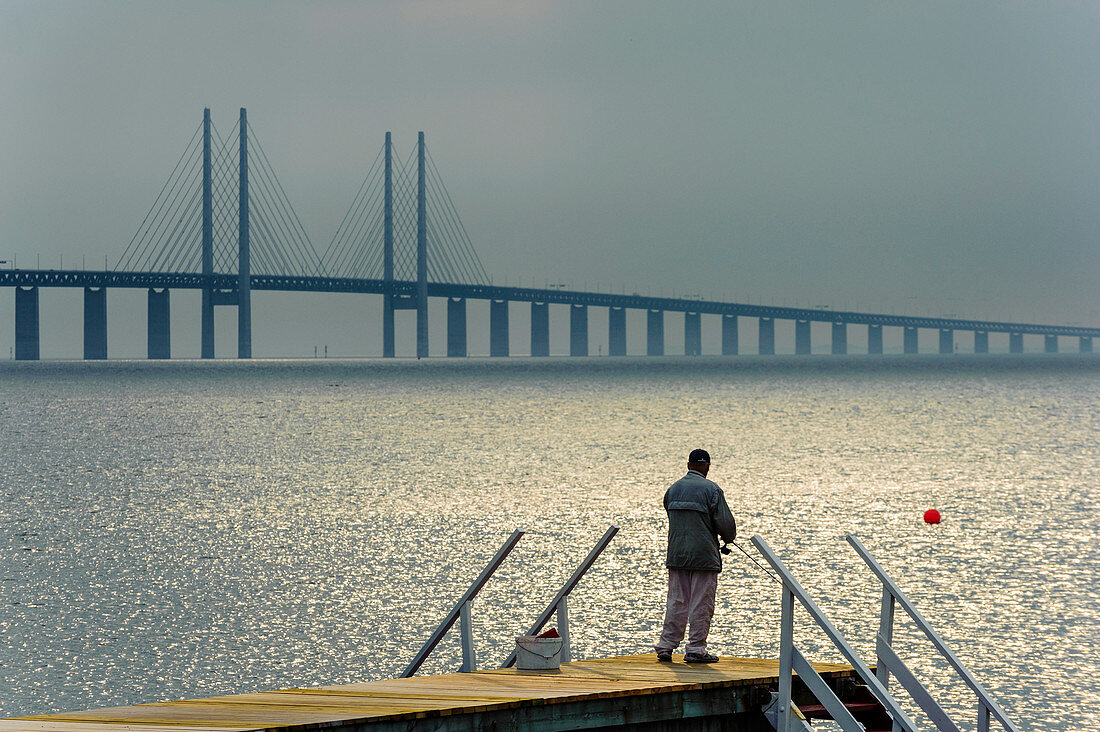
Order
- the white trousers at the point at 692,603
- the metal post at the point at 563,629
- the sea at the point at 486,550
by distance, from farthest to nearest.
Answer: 1. the sea at the point at 486,550
2. the metal post at the point at 563,629
3. the white trousers at the point at 692,603

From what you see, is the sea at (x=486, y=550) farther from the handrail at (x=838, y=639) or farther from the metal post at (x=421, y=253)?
the metal post at (x=421, y=253)

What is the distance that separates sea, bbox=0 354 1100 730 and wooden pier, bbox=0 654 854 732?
1.10 m

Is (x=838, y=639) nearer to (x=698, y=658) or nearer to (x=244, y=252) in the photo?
(x=698, y=658)

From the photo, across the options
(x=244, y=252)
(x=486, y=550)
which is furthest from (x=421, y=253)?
(x=486, y=550)

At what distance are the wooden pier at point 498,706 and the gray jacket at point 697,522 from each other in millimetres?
894

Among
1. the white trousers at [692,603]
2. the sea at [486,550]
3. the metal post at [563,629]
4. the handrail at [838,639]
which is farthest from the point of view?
the sea at [486,550]

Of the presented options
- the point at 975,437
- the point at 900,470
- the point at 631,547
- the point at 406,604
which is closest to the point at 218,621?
the point at 406,604

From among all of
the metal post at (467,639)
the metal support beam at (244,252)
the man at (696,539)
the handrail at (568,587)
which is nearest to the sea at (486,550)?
the man at (696,539)

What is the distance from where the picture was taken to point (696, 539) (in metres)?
10.6

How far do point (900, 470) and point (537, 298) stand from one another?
115m

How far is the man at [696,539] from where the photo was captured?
10.5m

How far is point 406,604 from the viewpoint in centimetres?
2362

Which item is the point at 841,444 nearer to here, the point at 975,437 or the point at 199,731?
the point at 975,437

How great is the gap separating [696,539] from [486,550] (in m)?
20.7
